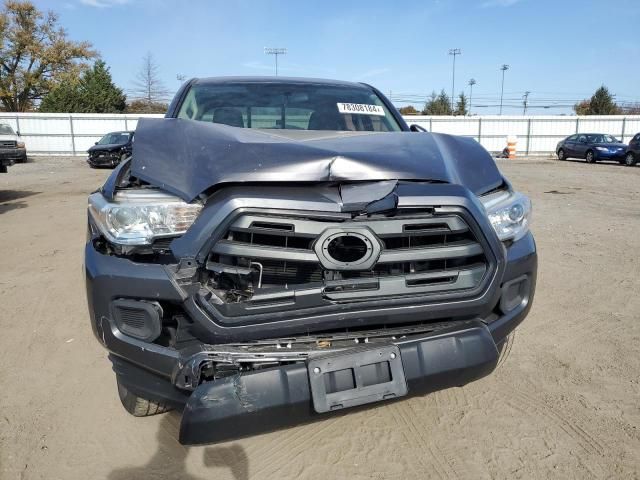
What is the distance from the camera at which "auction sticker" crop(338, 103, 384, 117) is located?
11.8ft

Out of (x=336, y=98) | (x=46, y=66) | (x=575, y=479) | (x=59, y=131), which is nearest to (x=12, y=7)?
(x=46, y=66)

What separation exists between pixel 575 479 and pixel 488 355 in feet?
2.46

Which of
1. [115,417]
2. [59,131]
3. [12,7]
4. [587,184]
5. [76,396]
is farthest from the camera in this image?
[12,7]

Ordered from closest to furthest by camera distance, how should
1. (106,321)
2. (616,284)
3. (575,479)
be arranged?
1. (106,321)
2. (575,479)
3. (616,284)

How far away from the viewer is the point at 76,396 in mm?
2973

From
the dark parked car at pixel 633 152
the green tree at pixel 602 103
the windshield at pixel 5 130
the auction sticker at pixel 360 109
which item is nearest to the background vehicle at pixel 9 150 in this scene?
the windshield at pixel 5 130

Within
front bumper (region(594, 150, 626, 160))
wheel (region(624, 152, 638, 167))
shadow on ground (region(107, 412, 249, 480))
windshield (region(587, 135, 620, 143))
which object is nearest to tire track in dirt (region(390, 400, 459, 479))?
shadow on ground (region(107, 412, 249, 480))

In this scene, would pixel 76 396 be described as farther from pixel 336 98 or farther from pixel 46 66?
pixel 46 66

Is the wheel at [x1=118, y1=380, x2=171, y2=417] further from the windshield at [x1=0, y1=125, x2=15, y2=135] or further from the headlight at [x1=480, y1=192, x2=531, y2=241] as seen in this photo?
the windshield at [x1=0, y1=125, x2=15, y2=135]

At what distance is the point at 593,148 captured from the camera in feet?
79.3

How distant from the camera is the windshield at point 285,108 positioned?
3.44m

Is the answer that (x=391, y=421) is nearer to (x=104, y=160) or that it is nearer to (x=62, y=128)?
(x=104, y=160)

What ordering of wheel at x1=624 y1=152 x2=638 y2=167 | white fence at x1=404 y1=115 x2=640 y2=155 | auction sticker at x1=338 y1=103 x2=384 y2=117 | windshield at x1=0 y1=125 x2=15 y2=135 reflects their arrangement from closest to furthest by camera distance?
auction sticker at x1=338 y1=103 x2=384 y2=117, windshield at x1=0 y1=125 x2=15 y2=135, wheel at x1=624 y1=152 x2=638 y2=167, white fence at x1=404 y1=115 x2=640 y2=155

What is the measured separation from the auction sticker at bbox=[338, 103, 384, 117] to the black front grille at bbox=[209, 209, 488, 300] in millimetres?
→ 1763
